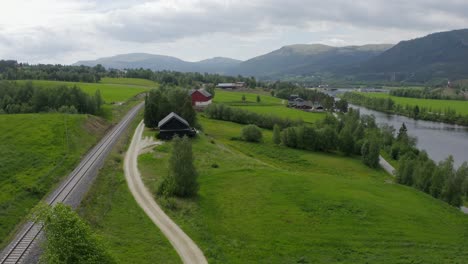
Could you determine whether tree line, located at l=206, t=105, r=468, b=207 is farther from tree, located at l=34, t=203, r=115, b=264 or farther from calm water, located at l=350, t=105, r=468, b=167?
tree, located at l=34, t=203, r=115, b=264

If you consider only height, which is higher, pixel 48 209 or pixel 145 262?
pixel 48 209

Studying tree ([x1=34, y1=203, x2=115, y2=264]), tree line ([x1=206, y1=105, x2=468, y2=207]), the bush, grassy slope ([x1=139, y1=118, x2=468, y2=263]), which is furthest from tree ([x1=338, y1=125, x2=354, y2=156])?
tree ([x1=34, y1=203, x2=115, y2=264])

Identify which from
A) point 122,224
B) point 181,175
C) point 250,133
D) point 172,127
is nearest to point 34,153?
point 172,127

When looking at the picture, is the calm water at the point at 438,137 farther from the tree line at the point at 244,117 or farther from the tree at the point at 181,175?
the tree at the point at 181,175

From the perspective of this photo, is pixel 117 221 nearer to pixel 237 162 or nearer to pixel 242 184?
pixel 242 184

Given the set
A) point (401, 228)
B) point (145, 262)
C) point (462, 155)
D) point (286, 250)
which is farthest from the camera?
point (462, 155)

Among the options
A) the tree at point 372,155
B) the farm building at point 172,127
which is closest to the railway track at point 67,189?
the farm building at point 172,127

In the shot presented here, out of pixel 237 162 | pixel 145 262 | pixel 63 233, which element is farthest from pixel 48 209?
pixel 237 162
